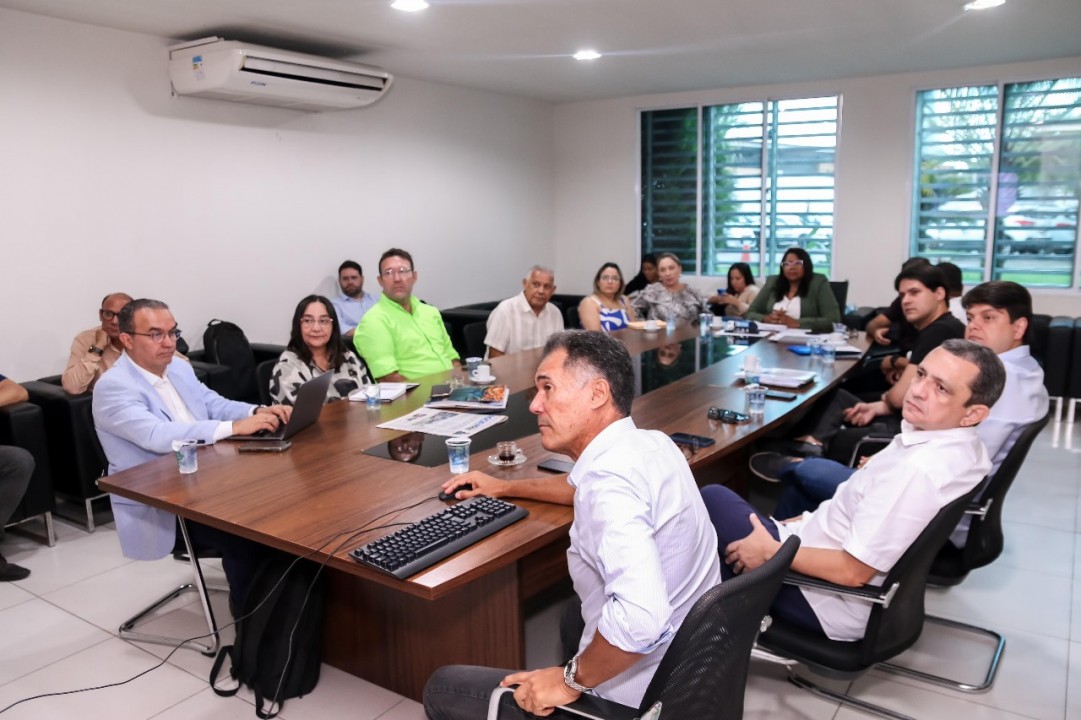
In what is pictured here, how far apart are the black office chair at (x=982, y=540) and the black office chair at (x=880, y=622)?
0.45 meters

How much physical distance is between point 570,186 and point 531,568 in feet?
23.1

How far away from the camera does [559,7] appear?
452 centimetres

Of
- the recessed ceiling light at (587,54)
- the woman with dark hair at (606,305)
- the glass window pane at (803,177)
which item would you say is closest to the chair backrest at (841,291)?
the glass window pane at (803,177)

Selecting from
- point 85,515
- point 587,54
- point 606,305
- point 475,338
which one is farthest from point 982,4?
point 85,515

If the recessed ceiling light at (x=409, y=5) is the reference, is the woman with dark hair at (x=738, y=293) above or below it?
below

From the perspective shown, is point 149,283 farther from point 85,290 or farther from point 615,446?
point 615,446

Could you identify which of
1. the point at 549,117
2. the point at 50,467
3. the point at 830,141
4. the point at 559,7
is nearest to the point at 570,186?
the point at 549,117

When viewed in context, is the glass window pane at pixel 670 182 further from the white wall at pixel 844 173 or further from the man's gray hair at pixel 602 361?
the man's gray hair at pixel 602 361

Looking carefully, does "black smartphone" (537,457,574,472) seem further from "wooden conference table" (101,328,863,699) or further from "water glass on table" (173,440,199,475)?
"water glass on table" (173,440,199,475)

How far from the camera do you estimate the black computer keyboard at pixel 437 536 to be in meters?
1.88

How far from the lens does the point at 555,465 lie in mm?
2529

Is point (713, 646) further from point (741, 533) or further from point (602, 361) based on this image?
point (741, 533)

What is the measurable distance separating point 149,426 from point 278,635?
0.84 meters

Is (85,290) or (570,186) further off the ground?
(570,186)
